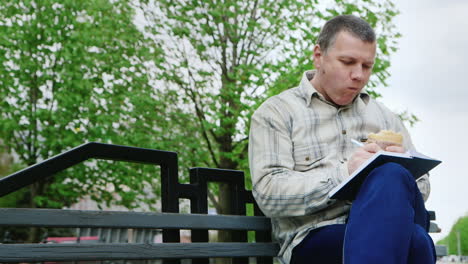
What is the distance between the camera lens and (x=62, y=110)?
13.7m

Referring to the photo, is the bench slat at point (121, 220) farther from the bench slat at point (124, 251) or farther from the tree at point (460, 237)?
the tree at point (460, 237)

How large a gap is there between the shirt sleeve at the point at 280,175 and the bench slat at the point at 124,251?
0.28 metres

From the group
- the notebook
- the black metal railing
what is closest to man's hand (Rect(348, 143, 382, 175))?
the notebook

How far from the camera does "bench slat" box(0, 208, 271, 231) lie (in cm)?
228

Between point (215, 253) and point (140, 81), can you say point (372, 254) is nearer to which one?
point (215, 253)

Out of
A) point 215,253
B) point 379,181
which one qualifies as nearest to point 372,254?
point 379,181

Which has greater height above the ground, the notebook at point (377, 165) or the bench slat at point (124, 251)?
the notebook at point (377, 165)

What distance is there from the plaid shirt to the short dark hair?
0.73 feet

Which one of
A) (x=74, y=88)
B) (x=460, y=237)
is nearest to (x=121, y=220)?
(x=74, y=88)

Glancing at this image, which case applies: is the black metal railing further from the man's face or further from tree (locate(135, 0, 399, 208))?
tree (locate(135, 0, 399, 208))

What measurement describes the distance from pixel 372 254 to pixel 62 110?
1228cm

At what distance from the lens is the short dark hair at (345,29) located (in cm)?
305

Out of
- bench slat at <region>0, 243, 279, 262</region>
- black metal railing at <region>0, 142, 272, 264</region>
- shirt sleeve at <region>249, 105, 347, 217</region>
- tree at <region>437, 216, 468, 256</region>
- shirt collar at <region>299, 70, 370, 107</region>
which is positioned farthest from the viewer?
tree at <region>437, 216, 468, 256</region>

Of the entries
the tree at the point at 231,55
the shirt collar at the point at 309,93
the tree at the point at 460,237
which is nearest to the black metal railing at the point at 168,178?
the shirt collar at the point at 309,93
